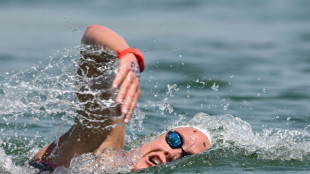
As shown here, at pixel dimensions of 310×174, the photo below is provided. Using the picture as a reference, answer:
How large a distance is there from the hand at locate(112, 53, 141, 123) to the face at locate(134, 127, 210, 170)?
1.05 meters

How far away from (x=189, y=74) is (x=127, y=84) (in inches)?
237

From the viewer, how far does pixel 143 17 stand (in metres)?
14.5

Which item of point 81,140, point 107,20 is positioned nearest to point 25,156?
point 81,140

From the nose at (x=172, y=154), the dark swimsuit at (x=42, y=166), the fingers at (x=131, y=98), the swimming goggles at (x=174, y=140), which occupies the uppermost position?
the fingers at (x=131, y=98)

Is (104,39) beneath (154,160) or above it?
above

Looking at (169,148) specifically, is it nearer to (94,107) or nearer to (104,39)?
(94,107)

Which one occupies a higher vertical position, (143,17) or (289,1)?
(289,1)

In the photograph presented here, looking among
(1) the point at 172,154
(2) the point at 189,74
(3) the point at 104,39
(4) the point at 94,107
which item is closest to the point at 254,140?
(1) the point at 172,154

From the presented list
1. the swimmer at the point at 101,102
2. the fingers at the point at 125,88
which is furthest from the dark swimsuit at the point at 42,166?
the fingers at the point at 125,88

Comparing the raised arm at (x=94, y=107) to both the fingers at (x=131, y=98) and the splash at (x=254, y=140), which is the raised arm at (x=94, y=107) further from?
the splash at (x=254, y=140)

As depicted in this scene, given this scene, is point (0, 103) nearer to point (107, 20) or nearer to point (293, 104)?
point (293, 104)

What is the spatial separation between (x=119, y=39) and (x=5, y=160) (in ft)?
4.91

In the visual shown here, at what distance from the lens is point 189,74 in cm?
1020

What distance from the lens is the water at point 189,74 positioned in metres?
5.73
